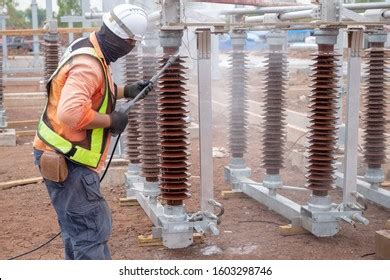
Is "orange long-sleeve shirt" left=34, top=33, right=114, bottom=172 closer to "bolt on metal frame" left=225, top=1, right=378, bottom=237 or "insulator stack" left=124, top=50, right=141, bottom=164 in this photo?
"bolt on metal frame" left=225, top=1, right=378, bottom=237

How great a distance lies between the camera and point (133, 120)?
7.48 meters

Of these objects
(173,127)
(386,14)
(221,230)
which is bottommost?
(221,230)

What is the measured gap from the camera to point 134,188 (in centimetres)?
729

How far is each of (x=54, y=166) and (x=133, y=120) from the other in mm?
3212

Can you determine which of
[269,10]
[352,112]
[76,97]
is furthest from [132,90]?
[269,10]

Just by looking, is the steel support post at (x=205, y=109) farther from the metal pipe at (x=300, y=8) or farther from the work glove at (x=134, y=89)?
the metal pipe at (x=300, y=8)

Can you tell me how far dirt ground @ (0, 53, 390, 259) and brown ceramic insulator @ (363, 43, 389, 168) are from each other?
0.61 meters

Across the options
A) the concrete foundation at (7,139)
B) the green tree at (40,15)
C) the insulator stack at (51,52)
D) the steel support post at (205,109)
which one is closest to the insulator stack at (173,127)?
the steel support post at (205,109)

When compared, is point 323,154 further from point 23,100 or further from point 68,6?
point 68,6

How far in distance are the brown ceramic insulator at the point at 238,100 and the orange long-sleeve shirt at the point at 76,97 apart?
11.4ft

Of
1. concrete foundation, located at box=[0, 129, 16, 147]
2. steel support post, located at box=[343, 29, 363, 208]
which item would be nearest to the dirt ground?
steel support post, located at box=[343, 29, 363, 208]

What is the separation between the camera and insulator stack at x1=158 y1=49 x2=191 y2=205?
5656 millimetres
